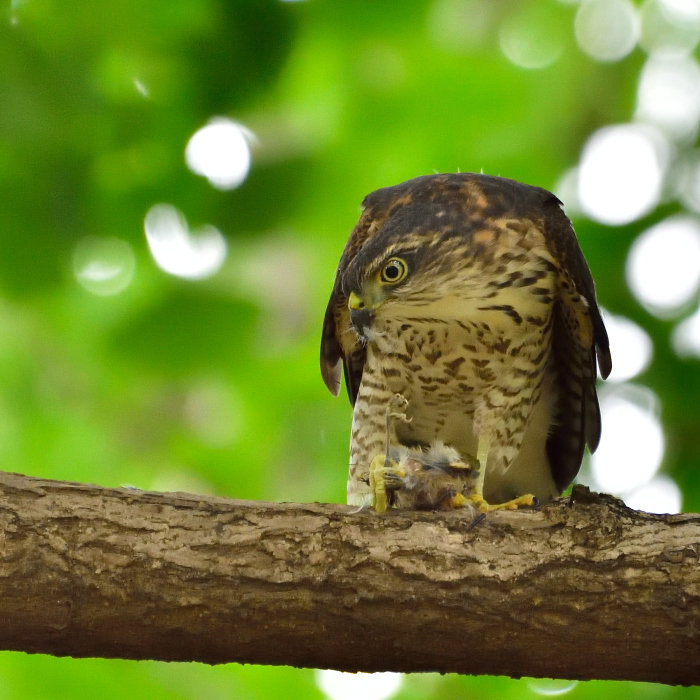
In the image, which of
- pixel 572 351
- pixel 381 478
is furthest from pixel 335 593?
pixel 572 351

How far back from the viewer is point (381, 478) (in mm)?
3584

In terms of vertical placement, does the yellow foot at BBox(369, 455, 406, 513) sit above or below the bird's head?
below

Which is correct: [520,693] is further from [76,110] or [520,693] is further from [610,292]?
[76,110]

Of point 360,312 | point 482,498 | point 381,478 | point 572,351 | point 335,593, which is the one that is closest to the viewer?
point 335,593

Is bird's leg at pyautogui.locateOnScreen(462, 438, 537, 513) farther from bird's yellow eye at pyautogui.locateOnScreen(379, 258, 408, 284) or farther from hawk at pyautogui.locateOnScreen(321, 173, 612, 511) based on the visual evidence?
bird's yellow eye at pyautogui.locateOnScreen(379, 258, 408, 284)

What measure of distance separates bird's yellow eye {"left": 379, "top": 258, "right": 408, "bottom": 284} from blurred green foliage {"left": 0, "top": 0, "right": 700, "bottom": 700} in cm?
40

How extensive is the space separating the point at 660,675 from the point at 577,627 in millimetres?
316

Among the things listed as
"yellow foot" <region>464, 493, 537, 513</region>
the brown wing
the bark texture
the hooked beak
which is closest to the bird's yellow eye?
the hooked beak

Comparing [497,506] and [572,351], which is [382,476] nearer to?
[497,506]

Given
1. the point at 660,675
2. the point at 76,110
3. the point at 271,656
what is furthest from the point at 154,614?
the point at 76,110

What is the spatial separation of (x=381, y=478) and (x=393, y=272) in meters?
1.24

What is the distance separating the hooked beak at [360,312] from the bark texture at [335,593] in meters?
1.56

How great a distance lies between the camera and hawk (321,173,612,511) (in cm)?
451

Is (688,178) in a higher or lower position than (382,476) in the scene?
higher
